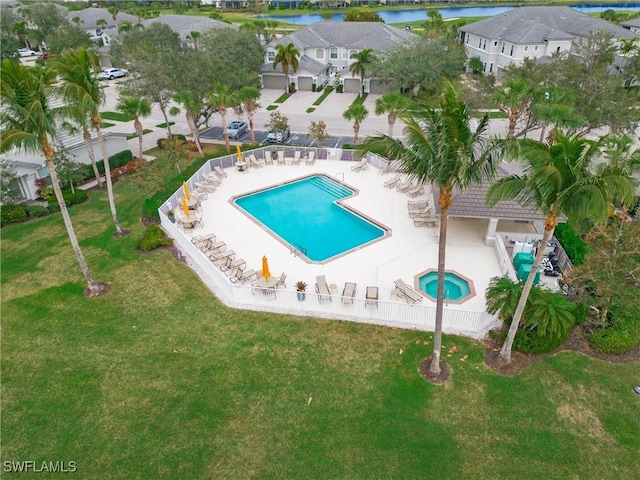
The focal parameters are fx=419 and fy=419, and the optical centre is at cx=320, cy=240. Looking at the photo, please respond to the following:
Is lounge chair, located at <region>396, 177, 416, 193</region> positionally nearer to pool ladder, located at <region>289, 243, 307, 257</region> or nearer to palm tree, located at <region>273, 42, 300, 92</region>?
pool ladder, located at <region>289, 243, 307, 257</region>

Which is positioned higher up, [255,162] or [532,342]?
[255,162]

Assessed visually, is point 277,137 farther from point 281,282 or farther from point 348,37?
point 348,37

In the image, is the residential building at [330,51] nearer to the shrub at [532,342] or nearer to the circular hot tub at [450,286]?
the circular hot tub at [450,286]

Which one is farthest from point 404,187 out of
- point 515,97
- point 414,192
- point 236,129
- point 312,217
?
point 236,129

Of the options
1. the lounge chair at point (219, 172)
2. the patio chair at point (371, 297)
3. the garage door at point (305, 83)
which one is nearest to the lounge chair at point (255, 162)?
the lounge chair at point (219, 172)
